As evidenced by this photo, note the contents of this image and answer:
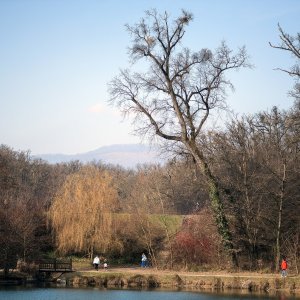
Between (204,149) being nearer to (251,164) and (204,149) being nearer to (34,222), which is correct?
(251,164)

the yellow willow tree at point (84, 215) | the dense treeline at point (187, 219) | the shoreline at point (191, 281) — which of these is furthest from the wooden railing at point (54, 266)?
the yellow willow tree at point (84, 215)

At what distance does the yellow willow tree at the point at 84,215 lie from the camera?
36062 mm

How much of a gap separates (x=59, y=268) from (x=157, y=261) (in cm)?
666

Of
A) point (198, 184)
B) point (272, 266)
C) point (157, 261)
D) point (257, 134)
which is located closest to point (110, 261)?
point (157, 261)

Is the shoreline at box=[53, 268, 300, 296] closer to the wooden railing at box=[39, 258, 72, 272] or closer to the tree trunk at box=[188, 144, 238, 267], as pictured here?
the wooden railing at box=[39, 258, 72, 272]

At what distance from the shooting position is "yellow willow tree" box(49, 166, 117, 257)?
36.1 metres

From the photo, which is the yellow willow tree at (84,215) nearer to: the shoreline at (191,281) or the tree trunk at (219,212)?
the shoreline at (191,281)

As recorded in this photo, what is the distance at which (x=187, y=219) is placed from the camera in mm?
36531

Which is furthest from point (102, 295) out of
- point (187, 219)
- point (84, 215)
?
point (187, 219)

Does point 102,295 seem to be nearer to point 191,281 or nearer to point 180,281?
point 180,281

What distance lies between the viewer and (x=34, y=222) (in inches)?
1443

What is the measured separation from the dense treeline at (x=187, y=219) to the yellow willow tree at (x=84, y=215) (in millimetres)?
66

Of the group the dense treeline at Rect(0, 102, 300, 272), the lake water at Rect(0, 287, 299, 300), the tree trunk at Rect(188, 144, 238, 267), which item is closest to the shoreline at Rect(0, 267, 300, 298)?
the lake water at Rect(0, 287, 299, 300)

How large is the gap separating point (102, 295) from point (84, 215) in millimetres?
11771
